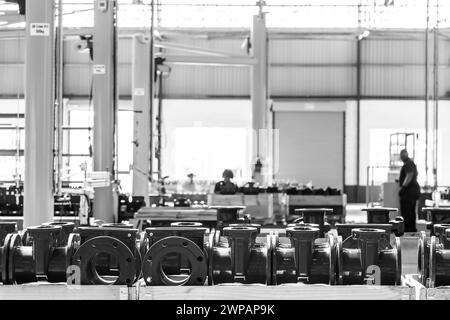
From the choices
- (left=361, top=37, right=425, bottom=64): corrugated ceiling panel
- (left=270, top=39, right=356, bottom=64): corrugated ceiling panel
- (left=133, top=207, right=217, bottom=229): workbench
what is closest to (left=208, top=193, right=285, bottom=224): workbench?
(left=133, top=207, right=217, bottom=229): workbench

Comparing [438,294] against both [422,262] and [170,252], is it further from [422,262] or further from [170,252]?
[170,252]

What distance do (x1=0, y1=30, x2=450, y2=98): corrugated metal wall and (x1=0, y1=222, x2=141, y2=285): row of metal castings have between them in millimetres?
18875

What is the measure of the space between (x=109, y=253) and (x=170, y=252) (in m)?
0.33

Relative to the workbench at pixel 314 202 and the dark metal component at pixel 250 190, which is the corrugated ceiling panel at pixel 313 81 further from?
the dark metal component at pixel 250 190

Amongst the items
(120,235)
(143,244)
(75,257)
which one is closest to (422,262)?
(143,244)

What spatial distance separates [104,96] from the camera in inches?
326

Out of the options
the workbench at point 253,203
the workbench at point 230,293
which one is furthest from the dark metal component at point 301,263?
the workbench at point 253,203

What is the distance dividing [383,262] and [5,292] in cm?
204

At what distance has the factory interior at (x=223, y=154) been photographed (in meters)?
3.69

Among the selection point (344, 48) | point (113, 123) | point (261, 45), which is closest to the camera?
point (113, 123)

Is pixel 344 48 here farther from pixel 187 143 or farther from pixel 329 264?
pixel 329 264

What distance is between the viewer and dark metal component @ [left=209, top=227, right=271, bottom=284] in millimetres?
3719

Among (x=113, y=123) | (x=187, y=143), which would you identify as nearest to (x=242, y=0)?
(x=187, y=143)

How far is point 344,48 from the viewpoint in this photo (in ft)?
74.4
